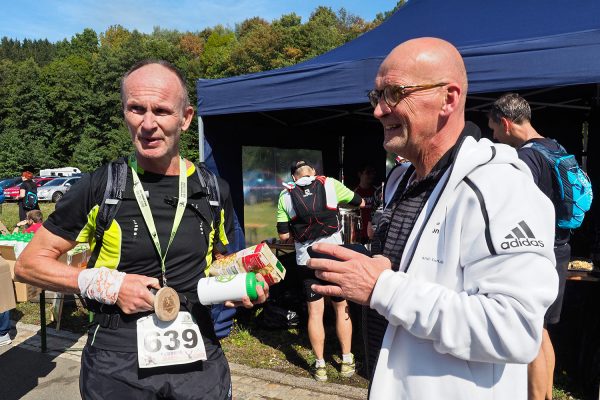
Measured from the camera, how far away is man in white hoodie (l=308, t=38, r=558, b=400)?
3.53ft

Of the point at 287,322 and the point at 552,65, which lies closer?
the point at 552,65

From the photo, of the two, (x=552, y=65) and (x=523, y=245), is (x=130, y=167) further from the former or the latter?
(x=552, y=65)

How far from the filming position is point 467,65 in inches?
140

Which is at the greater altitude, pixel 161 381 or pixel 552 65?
pixel 552 65

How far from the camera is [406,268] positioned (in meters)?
1.28

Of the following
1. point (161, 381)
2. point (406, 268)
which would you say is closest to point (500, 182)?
point (406, 268)

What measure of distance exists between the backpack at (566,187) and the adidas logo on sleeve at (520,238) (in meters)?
2.19

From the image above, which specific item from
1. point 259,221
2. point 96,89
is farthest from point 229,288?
point 96,89

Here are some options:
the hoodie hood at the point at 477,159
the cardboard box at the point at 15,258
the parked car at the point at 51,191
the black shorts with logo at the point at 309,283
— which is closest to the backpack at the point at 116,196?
the hoodie hood at the point at 477,159

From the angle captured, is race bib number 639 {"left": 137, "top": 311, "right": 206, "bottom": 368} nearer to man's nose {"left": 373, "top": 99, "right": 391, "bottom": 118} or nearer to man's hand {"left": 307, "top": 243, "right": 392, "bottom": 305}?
man's hand {"left": 307, "top": 243, "right": 392, "bottom": 305}

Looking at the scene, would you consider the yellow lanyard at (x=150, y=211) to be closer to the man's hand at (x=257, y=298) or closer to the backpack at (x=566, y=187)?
the man's hand at (x=257, y=298)

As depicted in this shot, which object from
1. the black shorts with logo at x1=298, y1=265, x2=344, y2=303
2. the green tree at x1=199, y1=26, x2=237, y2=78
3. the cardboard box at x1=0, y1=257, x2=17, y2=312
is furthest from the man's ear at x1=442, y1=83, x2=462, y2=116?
the green tree at x1=199, y1=26, x2=237, y2=78

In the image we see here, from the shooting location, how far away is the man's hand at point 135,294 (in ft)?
5.34

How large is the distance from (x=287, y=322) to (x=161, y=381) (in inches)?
141
